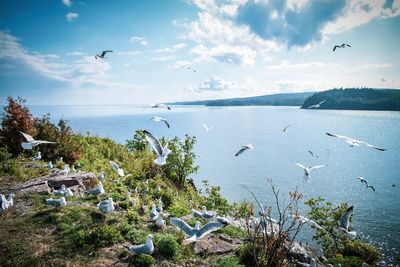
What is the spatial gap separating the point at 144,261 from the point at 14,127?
15.5m

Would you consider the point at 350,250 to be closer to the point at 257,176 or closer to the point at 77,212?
the point at 77,212

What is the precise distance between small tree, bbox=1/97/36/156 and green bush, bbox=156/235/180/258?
14450 mm

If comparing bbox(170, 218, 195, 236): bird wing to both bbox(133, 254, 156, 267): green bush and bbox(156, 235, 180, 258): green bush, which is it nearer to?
bbox(156, 235, 180, 258): green bush

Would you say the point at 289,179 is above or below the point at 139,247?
below

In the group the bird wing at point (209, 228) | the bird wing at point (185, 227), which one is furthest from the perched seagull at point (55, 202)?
the bird wing at point (209, 228)

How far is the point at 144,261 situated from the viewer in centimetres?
672

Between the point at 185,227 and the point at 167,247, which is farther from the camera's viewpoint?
the point at 185,227

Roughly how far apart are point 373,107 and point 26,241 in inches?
8436

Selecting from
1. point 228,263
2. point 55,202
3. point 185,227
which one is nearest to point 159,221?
point 185,227

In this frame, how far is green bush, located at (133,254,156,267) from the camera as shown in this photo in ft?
22.0

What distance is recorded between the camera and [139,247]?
6.81 metres

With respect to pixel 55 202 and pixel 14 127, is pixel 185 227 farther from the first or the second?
pixel 14 127

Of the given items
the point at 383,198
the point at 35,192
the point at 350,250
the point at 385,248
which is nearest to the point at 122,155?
the point at 35,192

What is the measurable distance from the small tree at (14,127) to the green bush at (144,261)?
14.6m
